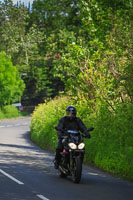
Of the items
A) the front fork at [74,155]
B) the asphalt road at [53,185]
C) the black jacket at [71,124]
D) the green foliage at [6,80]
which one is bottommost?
the asphalt road at [53,185]

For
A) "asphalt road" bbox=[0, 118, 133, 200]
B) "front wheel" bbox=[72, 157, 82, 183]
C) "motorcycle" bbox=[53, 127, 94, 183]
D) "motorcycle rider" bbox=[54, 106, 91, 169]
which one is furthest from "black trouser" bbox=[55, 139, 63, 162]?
"front wheel" bbox=[72, 157, 82, 183]

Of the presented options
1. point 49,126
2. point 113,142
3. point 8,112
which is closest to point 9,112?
point 8,112

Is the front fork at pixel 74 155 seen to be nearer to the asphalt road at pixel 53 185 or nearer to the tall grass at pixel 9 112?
the asphalt road at pixel 53 185

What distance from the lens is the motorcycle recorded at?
11180mm

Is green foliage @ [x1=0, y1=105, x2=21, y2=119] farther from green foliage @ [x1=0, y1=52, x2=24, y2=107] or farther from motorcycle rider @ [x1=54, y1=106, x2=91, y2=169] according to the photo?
motorcycle rider @ [x1=54, y1=106, x2=91, y2=169]

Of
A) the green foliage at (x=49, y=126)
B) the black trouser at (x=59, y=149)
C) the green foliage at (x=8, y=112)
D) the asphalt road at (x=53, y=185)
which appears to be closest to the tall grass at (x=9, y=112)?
the green foliage at (x=8, y=112)

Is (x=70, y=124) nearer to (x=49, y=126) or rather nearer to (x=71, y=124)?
(x=71, y=124)

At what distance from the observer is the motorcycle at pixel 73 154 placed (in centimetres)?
1118

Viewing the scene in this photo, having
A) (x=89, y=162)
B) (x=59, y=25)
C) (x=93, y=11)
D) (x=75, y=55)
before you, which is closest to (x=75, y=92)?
(x=75, y=55)

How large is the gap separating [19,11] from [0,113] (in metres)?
17.2

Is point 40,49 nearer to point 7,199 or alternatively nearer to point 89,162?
point 89,162

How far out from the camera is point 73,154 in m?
11.3

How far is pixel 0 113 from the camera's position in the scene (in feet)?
211

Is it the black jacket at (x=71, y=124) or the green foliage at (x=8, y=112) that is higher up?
the black jacket at (x=71, y=124)
